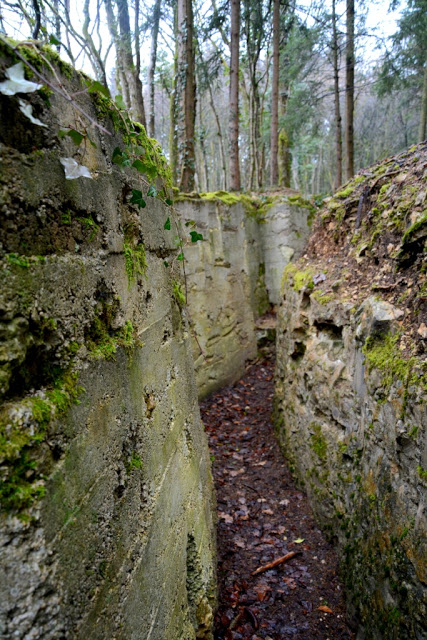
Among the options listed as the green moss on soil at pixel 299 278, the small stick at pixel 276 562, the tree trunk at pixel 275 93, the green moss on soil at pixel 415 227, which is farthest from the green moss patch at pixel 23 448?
the tree trunk at pixel 275 93

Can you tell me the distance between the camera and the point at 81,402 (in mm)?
1264

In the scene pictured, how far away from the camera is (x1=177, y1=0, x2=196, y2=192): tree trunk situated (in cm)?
702

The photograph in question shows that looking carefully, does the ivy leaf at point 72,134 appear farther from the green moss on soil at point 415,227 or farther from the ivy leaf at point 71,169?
the green moss on soil at point 415,227

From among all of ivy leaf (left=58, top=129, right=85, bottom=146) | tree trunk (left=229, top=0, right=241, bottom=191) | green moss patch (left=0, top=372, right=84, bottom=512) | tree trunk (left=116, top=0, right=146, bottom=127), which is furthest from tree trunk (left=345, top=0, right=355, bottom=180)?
green moss patch (left=0, top=372, right=84, bottom=512)

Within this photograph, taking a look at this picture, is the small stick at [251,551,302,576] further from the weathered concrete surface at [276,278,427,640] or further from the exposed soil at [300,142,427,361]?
the exposed soil at [300,142,427,361]

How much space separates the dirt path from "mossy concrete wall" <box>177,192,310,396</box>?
1481 mm

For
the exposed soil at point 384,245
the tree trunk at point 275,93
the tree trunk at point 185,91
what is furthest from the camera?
the tree trunk at point 275,93

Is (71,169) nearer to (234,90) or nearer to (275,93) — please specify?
(234,90)

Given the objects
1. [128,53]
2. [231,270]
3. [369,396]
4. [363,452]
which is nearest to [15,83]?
[369,396]

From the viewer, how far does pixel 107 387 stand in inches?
58.0

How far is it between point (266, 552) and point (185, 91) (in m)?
7.40

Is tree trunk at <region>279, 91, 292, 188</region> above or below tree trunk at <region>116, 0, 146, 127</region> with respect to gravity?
below

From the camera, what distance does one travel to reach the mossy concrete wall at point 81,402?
0.97 meters

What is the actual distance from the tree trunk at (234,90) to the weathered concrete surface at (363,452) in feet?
15.7
